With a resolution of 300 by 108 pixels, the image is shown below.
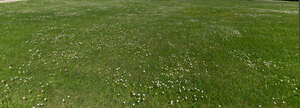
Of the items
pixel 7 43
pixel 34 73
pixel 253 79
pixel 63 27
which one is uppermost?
pixel 63 27

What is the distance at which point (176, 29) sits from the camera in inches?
480

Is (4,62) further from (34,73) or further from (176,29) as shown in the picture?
(176,29)

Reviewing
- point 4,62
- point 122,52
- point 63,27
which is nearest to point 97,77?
point 122,52

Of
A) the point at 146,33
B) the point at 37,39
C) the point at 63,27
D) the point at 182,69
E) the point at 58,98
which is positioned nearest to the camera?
the point at 58,98

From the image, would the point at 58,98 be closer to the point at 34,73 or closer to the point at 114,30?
the point at 34,73

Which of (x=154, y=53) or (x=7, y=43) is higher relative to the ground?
(x=7, y=43)

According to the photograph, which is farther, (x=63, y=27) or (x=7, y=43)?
(x=63, y=27)

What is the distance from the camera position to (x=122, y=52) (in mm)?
8062

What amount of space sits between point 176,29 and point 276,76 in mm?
7697

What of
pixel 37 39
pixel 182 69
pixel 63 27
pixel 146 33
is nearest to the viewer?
pixel 182 69

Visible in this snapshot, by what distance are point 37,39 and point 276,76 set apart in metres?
13.8

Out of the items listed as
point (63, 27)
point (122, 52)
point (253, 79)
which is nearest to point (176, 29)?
point (122, 52)

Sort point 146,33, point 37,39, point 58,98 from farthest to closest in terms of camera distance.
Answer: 1. point 146,33
2. point 37,39
3. point 58,98

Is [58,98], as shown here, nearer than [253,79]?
Yes
